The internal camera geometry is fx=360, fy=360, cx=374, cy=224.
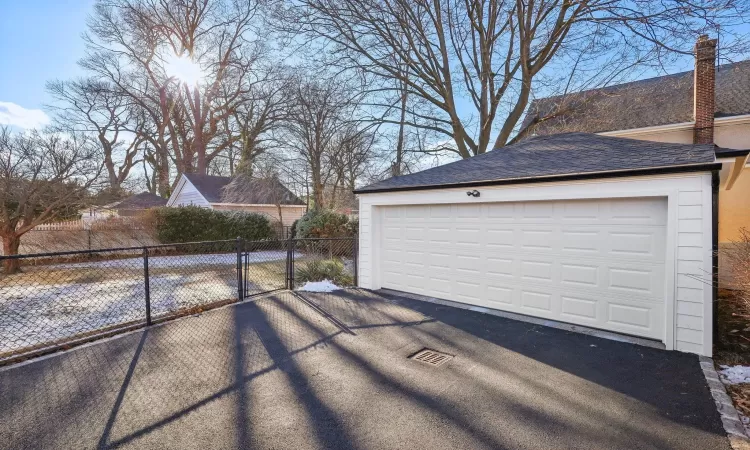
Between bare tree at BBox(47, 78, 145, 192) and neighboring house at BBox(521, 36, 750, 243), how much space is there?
73.4ft

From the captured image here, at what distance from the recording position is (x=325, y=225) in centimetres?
1347

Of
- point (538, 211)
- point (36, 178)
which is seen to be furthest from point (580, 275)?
point (36, 178)

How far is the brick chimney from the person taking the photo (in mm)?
9266

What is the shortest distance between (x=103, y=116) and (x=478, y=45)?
23.3 metres

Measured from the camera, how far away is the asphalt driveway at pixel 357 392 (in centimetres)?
258

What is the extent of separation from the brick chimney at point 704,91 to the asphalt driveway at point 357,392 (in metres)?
9.10

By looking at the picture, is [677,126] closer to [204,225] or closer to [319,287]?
[319,287]

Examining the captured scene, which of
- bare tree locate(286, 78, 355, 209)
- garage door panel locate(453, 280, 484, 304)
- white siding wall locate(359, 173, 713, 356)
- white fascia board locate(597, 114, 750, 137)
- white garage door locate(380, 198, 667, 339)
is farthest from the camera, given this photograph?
bare tree locate(286, 78, 355, 209)

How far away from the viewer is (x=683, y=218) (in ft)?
13.8

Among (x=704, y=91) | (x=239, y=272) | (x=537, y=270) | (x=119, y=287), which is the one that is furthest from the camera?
(x=704, y=91)

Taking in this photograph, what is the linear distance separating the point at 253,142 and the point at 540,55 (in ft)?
57.2

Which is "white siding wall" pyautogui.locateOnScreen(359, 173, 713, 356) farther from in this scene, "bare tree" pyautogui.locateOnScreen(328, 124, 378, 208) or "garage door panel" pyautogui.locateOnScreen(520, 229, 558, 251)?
"bare tree" pyautogui.locateOnScreen(328, 124, 378, 208)

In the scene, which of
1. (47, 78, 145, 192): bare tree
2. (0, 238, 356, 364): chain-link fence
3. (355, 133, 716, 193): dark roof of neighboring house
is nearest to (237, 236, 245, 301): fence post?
(0, 238, 356, 364): chain-link fence

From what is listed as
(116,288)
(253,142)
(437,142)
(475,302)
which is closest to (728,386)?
(475,302)
